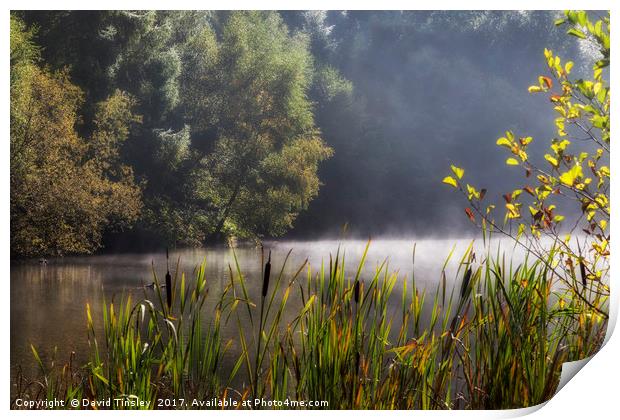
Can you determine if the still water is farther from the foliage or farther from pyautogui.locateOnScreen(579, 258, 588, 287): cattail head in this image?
pyautogui.locateOnScreen(579, 258, 588, 287): cattail head

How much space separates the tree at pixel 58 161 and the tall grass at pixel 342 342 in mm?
633

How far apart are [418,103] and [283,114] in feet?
3.02

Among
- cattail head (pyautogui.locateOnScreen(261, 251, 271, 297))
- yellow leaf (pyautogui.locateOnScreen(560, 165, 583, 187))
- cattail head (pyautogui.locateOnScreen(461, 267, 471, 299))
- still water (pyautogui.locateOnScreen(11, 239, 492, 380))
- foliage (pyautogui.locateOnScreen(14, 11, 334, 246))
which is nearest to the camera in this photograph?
yellow leaf (pyautogui.locateOnScreen(560, 165, 583, 187))

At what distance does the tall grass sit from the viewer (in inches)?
180

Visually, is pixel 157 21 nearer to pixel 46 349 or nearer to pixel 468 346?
pixel 46 349

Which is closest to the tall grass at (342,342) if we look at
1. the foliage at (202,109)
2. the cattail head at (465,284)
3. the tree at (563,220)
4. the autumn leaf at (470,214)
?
the cattail head at (465,284)

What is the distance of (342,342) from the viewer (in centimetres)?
449

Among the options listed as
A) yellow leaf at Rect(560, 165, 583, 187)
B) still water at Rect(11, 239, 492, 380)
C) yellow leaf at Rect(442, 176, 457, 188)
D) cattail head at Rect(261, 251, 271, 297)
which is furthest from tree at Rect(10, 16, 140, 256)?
yellow leaf at Rect(560, 165, 583, 187)

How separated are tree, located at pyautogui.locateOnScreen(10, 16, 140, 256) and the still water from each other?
206 mm

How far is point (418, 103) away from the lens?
4941 mm

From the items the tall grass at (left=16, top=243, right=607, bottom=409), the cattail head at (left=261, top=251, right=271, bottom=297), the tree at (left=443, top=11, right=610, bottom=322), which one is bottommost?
the tall grass at (left=16, top=243, right=607, bottom=409)

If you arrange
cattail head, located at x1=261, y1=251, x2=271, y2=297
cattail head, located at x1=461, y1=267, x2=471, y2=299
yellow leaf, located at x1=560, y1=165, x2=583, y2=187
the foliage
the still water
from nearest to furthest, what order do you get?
yellow leaf, located at x1=560, y1=165, x2=583, y2=187
cattail head, located at x1=261, y1=251, x2=271, y2=297
cattail head, located at x1=461, y1=267, x2=471, y2=299
the still water
the foliage
